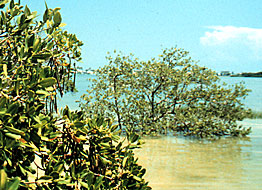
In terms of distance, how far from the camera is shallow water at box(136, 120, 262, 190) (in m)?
6.07

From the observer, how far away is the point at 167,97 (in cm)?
1112

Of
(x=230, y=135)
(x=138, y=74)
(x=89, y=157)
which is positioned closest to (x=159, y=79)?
(x=138, y=74)

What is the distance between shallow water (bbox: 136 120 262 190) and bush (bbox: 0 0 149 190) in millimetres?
3998

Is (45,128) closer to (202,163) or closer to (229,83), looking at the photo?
(202,163)

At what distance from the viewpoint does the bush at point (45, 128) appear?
1.55m

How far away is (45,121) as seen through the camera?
64.5 inches

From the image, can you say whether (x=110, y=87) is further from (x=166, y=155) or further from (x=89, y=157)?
(x=89, y=157)

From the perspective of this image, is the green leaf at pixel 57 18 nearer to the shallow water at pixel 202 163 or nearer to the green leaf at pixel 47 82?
the green leaf at pixel 47 82

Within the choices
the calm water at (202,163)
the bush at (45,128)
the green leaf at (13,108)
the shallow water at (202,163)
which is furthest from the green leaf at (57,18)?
the shallow water at (202,163)

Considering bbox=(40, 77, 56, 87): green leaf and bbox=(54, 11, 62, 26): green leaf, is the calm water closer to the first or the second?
bbox=(54, 11, 62, 26): green leaf

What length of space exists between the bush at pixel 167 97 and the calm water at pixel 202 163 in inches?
26.9

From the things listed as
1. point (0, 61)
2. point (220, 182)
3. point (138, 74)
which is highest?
point (138, 74)

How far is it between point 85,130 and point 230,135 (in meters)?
9.80

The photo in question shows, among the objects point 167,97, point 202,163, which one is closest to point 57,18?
point 202,163
